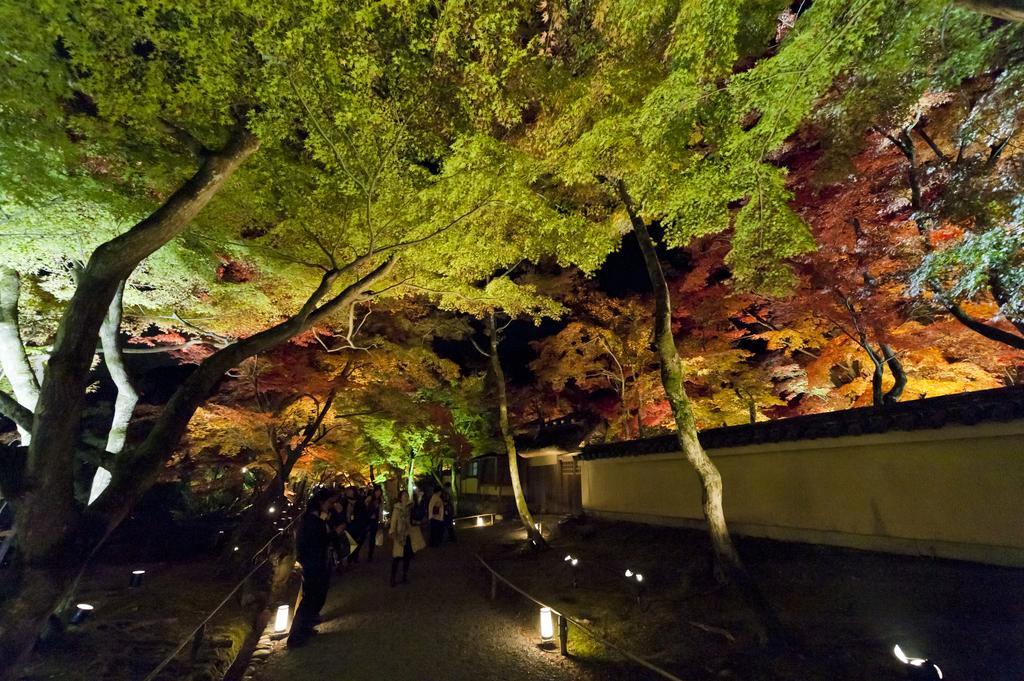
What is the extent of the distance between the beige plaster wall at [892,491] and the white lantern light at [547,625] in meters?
5.12

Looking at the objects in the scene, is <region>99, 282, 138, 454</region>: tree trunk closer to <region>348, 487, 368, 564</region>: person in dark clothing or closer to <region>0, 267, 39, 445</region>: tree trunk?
<region>0, 267, 39, 445</region>: tree trunk

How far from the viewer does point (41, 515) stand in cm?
418

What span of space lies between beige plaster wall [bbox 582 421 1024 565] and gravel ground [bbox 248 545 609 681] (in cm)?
508

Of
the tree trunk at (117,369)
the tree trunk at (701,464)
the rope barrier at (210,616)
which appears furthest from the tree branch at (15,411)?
the tree trunk at (701,464)

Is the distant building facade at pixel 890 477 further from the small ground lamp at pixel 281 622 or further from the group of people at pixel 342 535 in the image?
the small ground lamp at pixel 281 622

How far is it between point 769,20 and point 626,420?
13.7 m

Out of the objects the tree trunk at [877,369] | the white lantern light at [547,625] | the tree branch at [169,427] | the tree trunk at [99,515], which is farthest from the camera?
the tree trunk at [877,369]

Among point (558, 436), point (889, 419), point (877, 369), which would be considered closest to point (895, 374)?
point (877, 369)

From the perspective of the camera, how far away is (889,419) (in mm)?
7836

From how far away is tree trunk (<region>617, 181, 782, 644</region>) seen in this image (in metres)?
5.96

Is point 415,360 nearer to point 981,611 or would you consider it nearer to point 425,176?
point 425,176

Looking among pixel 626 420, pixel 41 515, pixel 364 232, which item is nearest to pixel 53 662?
pixel 41 515

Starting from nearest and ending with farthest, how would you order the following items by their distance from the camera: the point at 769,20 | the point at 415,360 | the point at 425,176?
the point at 769,20 < the point at 425,176 < the point at 415,360

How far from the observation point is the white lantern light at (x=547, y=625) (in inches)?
278
